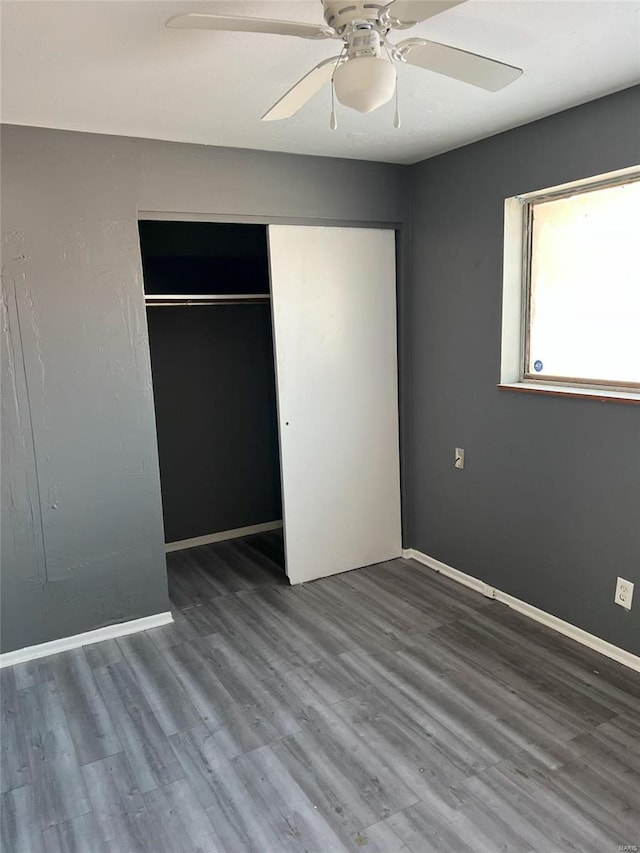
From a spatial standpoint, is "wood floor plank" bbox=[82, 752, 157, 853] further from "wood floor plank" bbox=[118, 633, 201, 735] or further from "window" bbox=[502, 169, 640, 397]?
"window" bbox=[502, 169, 640, 397]

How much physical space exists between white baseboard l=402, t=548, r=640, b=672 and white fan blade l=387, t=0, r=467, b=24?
255cm

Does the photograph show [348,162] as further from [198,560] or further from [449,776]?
[449,776]

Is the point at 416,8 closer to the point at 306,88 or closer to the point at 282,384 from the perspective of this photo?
the point at 306,88

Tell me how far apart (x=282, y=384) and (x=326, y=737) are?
1.81 m

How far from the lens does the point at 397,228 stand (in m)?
3.70

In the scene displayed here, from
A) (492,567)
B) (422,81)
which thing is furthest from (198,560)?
(422,81)

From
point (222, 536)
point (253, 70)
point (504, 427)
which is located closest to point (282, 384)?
point (504, 427)

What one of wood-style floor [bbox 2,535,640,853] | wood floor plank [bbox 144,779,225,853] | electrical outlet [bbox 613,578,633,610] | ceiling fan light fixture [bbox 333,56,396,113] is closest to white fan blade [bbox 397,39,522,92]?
ceiling fan light fixture [bbox 333,56,396,113]

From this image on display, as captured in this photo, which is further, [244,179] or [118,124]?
[244,179]

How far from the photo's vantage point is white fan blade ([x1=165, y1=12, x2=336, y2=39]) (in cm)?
137

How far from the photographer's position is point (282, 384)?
11.3 ft

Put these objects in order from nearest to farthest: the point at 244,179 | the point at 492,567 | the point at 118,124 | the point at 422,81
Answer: the point at 422,81 → the point at 118,124 → the point at 244,179 → the point at 492,567

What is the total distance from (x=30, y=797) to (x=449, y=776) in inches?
56.0

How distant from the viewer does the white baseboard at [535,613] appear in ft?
8.95
